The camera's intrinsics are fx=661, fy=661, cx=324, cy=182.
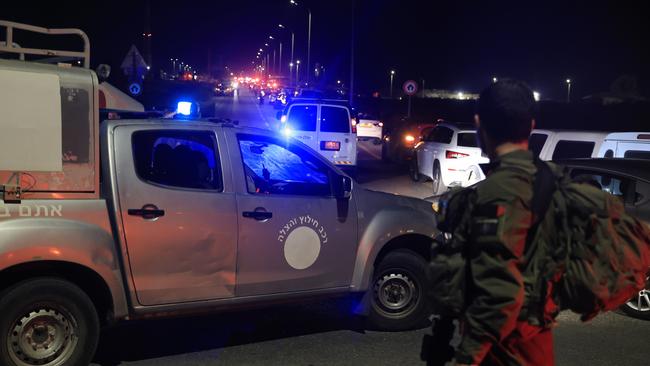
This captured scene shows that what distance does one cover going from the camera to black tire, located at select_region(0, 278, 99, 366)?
4387 mm

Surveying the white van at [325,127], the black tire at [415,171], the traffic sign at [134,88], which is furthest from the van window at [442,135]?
the traffic sign at [134,88]

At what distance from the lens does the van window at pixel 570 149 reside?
29.4ft

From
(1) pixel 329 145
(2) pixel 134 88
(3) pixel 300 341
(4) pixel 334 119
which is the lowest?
(3) pixel 300 341

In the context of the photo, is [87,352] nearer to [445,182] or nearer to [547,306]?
[547,306]

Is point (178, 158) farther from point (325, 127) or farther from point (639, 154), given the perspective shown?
point (325, 127)

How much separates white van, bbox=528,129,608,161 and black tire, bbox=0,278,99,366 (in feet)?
20.7

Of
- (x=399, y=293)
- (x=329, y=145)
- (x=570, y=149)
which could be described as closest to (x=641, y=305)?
(x=399, y=293)

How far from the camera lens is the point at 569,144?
9.09 meters

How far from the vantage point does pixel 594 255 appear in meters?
2.35

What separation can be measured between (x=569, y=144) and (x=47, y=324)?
7121 millimetres

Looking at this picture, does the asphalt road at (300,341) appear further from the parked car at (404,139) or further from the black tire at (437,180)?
the parked car at (404,139)

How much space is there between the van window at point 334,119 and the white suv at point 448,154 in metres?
2.00

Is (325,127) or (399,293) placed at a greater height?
(325,127)

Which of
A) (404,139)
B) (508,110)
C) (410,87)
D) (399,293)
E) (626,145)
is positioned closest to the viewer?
(508,110)
